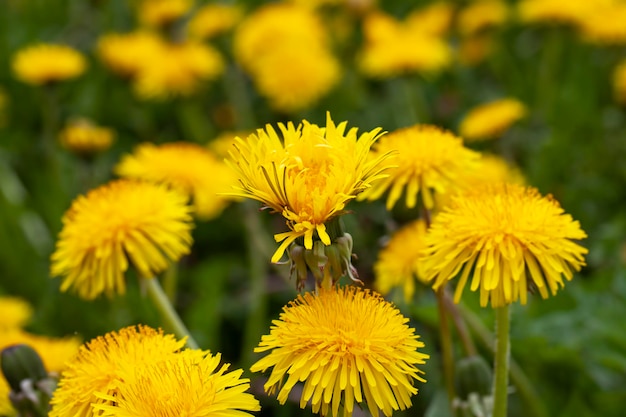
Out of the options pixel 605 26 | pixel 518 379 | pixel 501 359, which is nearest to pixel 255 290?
pixel 518 379

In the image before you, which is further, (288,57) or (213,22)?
(213,22)

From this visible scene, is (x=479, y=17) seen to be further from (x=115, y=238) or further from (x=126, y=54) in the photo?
(x=115, y=238)

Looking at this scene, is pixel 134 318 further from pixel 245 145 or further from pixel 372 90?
pixel 372 90

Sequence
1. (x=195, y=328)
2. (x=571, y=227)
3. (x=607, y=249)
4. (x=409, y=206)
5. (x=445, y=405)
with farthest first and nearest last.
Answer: (x=607, y=249)
(x=195, y=328)
(x=445, y=405)
(x=409, y=206)
(x=571, y=227)

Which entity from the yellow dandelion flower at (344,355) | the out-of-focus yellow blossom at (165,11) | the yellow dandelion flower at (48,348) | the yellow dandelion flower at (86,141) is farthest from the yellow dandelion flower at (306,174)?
the out-of-focus yellow blossom at (165,11)

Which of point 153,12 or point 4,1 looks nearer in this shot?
point 153,12

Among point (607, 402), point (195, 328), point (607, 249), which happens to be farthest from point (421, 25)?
point (607, 402)
